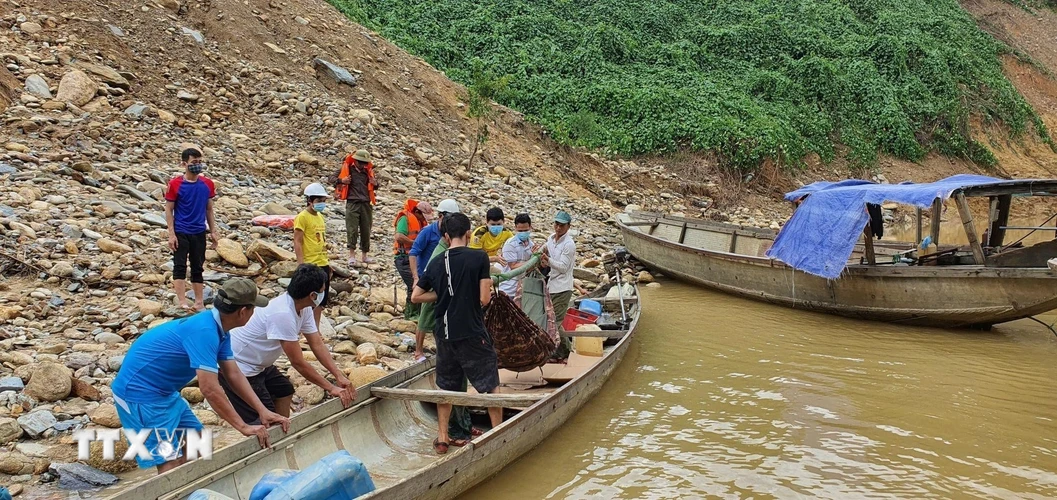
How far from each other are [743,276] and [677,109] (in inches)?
451

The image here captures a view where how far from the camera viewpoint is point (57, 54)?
1284 centimetres

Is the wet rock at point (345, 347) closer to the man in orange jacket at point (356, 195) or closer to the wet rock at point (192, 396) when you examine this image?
the wet rock at point (192, 396)

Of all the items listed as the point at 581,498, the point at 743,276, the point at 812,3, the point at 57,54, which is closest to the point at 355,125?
the point at 57,54

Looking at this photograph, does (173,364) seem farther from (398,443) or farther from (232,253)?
(232,253)

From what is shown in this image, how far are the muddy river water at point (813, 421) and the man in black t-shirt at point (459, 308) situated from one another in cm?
81

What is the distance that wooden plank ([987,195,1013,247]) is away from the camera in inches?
403

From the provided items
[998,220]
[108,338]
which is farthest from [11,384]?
[998,220]

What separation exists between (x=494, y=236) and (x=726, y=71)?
2163 centimetres

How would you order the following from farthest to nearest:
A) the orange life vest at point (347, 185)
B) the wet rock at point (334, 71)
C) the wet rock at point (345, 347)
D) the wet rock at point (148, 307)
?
the wet rock at point (334, 71) → the orange life vest at point (347, 185) → the wet rock at point (345, 347) → the wet rock at point (148, 307)

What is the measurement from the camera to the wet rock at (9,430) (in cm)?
479

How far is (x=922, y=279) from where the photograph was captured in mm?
9422

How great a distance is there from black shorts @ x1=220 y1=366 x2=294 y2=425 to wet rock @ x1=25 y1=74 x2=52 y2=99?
1011 cm

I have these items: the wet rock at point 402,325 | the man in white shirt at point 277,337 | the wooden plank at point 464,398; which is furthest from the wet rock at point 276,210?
the man in white shirt at point 277,337

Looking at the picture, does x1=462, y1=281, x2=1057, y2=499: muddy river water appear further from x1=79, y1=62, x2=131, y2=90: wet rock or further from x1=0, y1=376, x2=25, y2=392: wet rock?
x1=79, y1=62, x2=131, y2=90: wet rock
